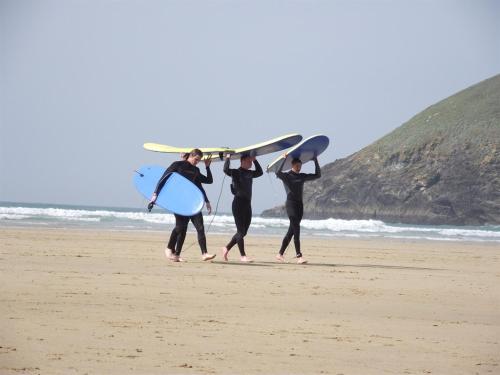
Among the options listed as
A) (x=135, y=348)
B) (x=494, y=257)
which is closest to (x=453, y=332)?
(x=135, y=348)

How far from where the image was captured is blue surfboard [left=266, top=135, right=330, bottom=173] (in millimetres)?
12227

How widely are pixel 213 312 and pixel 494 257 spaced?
36.6 feet

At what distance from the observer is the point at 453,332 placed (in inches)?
245

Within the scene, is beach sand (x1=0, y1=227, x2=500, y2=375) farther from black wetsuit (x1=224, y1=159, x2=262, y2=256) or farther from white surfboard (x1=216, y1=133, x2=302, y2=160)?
white surfboard (x1=216, y1=133, x2=302, y2=160)

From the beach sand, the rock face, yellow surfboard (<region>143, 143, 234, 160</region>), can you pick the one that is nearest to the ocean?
yellow surfboard (<region>143, 143, 234, 160</region>)

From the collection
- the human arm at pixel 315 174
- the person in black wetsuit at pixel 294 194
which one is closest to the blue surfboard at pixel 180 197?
the person in black wetsuit at pixel 294 194

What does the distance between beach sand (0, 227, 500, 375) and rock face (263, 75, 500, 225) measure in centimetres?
5419

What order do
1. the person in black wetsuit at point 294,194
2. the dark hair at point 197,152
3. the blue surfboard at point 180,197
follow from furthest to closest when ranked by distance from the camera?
the person in black wetsuit at point 294,194, the dark hair at point 197,152, the blue surfboard at point 180,197

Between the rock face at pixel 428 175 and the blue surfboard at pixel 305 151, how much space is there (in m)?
51.2

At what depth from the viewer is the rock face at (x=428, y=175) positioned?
64.2 meters

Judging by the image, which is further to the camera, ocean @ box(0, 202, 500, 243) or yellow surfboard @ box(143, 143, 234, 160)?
ocean @ box(0, 202, 500, 243)

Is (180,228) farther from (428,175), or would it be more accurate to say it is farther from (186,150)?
(428,175)

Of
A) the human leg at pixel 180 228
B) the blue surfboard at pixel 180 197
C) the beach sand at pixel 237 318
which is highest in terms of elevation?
the blue surfboard at pixel 180 197

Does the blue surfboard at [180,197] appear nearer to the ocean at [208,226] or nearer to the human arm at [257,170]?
the human arm at [257,170]
